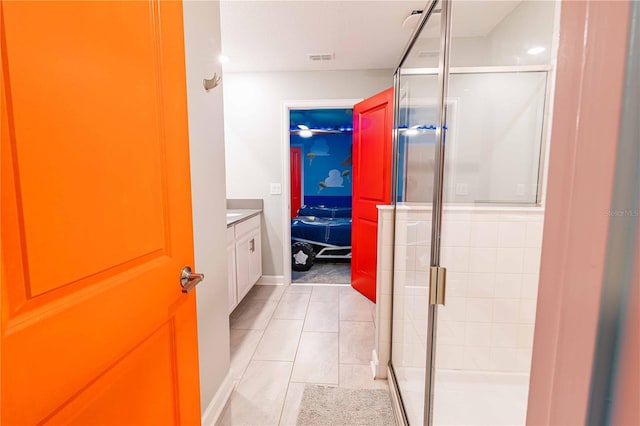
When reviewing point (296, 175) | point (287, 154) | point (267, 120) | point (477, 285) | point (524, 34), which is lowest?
point (477, 285)

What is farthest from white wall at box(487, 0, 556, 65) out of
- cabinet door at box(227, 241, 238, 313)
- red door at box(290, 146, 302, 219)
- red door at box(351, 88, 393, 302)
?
red door at box(290, 146, 302, 219)

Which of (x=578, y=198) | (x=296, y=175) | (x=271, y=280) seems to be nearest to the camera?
(x=578, y=198)

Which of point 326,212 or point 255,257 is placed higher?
point 326,212

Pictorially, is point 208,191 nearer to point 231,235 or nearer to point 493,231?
point 231,235

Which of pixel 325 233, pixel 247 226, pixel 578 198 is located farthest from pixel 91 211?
pixel 325 233

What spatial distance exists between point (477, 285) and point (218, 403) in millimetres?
1597

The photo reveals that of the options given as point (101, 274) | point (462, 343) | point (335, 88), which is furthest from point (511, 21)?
point (101, 274)

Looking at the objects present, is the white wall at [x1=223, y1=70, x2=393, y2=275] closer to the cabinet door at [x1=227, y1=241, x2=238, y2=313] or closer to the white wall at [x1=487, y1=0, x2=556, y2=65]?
the cabinet door at [x1=227, y1=241, x2=238, y2=313]

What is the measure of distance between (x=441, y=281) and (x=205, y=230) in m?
1.11

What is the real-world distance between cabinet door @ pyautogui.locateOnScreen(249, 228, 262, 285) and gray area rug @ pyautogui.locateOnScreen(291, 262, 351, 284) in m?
A: 0.59

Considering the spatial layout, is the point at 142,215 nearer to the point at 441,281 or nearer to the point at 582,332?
the point at 582,332

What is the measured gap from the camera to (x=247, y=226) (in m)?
2.77

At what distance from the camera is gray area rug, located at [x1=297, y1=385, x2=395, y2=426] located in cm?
146

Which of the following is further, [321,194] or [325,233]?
[321,194]
